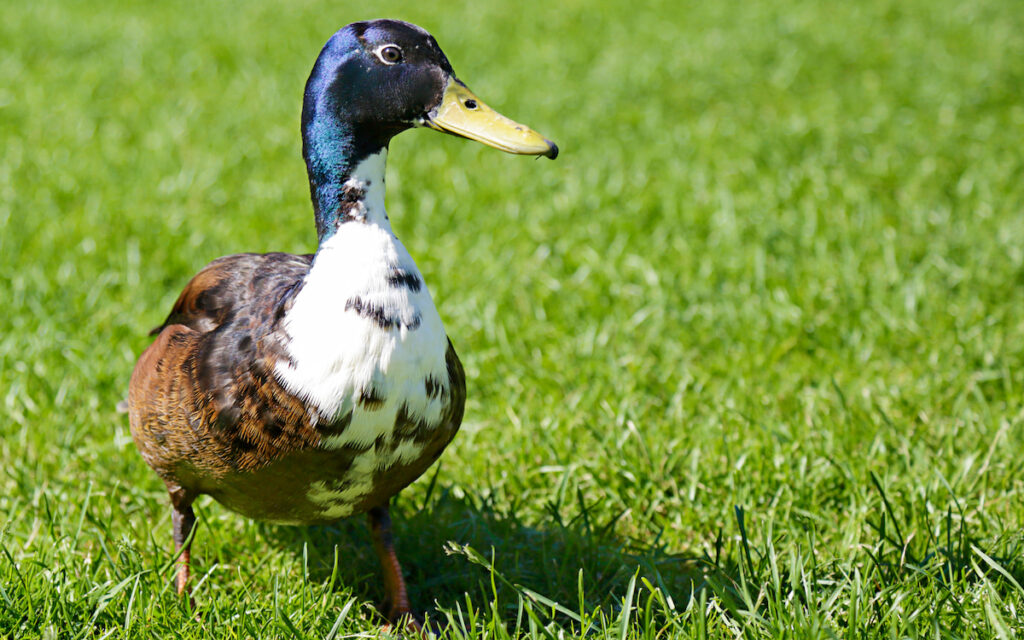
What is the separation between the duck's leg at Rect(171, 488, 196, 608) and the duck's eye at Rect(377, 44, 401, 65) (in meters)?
1.16

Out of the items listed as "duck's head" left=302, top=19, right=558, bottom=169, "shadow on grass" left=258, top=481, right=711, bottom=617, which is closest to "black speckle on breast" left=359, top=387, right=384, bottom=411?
"duck's head" left=302, top=19, right=558, bottom=169

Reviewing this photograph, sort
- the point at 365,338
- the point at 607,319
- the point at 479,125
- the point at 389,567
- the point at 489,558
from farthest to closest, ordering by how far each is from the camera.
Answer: the point at 607,319 → the point at 489,558 → the point at 389,567 → the point at 479,125 → the point at 365,338

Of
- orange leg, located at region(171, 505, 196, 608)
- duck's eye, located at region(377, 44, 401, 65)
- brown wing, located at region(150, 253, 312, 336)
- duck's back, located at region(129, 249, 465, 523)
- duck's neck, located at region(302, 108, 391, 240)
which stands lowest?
orange leg, located at region(171, 505, 196, 608)

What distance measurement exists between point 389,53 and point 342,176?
0.91 feet

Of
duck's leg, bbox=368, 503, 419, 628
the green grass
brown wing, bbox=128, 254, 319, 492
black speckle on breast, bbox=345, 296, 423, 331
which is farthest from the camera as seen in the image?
duck's leg, bbox=368, 503, 419, 628

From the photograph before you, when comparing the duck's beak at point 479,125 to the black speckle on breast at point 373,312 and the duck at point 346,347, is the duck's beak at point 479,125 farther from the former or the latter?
the black speckle on breast at point 373,312

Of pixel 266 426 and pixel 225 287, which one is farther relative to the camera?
pixel 225 287

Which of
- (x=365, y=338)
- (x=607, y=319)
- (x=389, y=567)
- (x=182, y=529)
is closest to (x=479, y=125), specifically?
(x=365, y=338)

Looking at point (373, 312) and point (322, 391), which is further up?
point (373, 312)

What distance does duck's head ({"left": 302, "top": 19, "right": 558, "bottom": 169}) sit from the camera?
2.19 meters

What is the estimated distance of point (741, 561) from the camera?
2285mm

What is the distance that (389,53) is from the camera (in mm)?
2193

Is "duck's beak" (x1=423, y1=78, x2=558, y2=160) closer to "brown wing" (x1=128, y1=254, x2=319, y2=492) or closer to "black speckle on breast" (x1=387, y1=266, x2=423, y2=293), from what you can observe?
"black speckle on breast" (x1=387, y1=266, x2=423, y2=293)

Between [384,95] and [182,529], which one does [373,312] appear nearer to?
[384,95]
